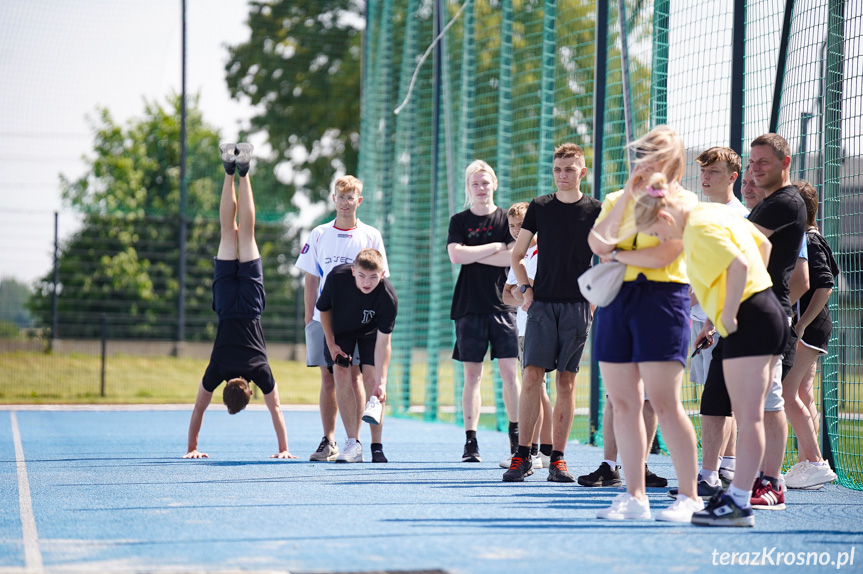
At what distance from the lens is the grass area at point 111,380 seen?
574 inches

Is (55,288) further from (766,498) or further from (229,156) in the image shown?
(766,498)

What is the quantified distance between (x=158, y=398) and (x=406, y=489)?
9.95 m

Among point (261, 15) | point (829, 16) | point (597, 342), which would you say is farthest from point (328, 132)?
point (597, 342)

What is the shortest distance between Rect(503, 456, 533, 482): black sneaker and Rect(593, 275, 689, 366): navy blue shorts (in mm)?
1657

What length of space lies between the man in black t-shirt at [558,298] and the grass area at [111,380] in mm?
8593

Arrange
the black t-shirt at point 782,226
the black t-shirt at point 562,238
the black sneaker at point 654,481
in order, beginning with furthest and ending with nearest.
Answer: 1. the black sneaker at point 654,481
2. the black t-shirt at point 562,238
3. the black t-shirt at point 782,226

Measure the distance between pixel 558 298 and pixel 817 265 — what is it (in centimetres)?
152

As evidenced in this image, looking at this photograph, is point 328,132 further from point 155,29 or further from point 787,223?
point 787,223

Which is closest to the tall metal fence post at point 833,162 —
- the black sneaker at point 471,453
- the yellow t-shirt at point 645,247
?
the black sneaker at point 471,453

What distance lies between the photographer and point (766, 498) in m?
4.97

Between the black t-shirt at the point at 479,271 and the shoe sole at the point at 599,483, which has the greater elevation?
the black t-shirt at the point at 479,271

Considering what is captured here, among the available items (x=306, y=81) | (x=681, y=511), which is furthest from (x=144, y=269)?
(x=681, y=511)

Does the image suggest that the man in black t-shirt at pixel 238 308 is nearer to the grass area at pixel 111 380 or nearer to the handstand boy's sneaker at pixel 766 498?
the handstand boy's sneaker at pixel 766 498

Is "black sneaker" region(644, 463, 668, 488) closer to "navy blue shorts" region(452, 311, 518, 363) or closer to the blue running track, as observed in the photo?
the blue running track
